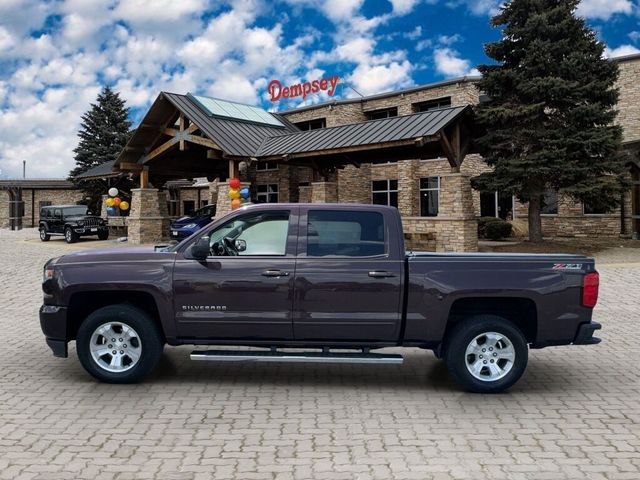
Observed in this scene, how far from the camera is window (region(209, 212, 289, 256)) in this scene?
6162 mm

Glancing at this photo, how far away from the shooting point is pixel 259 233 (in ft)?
20.7

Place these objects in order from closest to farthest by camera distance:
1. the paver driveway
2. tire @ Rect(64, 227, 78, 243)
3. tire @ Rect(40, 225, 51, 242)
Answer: the paver driveway < tire @ Rect(64, 227, 78, 243) < tire @ Rect(40, 225, 51, 242)

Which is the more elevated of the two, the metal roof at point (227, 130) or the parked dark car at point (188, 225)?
the metal roof at point (227, 130)

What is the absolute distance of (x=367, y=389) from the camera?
6090mm

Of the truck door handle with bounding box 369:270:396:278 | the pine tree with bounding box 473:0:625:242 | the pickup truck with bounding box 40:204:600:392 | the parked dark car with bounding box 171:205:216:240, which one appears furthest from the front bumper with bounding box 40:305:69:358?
the parked dark car with bounding box 171:205:216:240

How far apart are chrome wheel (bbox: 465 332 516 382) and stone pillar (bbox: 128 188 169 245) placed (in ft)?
82.9

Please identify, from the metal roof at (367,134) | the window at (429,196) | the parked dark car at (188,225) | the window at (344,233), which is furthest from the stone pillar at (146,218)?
the window at (344,233)

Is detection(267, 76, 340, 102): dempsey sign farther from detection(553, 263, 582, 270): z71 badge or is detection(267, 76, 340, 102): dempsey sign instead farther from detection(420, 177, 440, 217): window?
detection(553, 263, 582, 270): z71 badge

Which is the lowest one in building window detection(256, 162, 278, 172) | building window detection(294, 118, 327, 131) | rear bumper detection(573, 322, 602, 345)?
rear bumper detection(573, 322, 602, 345)

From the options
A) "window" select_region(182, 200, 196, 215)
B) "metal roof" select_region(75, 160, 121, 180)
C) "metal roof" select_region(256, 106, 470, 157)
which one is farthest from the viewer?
"window" select_region(182, 200, 196, 215)

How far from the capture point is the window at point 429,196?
3394 cm

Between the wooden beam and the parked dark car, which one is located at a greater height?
the wooden beam

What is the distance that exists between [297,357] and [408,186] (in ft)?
95.4

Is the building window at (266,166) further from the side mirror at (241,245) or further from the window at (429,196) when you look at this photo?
the side mirror at (241,245)
